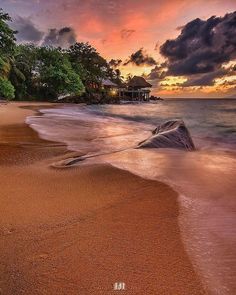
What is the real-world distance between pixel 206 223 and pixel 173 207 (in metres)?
0.51

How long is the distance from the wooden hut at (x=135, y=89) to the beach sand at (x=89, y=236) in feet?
242

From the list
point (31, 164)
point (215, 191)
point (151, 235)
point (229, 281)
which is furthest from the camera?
point (31, 164)

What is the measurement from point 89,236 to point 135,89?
258 ft

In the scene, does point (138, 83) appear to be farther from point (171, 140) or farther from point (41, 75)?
point (171, 140)

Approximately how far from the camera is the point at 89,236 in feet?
9.64

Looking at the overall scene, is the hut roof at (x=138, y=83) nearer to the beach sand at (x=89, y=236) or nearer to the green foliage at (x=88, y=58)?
the green foliage at (x=88, y=58)

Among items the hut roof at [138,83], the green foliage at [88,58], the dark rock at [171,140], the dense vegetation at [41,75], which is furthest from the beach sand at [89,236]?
the hut roof at [138,83]

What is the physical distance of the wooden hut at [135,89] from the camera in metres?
77.3

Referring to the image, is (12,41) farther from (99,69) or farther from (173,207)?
(99,69)

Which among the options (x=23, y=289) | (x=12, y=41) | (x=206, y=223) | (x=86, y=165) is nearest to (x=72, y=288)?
(x=23, y=289)

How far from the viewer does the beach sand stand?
2238mm

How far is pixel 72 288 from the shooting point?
7.12 ft

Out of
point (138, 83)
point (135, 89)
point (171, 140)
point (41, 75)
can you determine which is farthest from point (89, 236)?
point (135, 89)

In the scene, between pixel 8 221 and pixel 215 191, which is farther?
pixel 215 191
